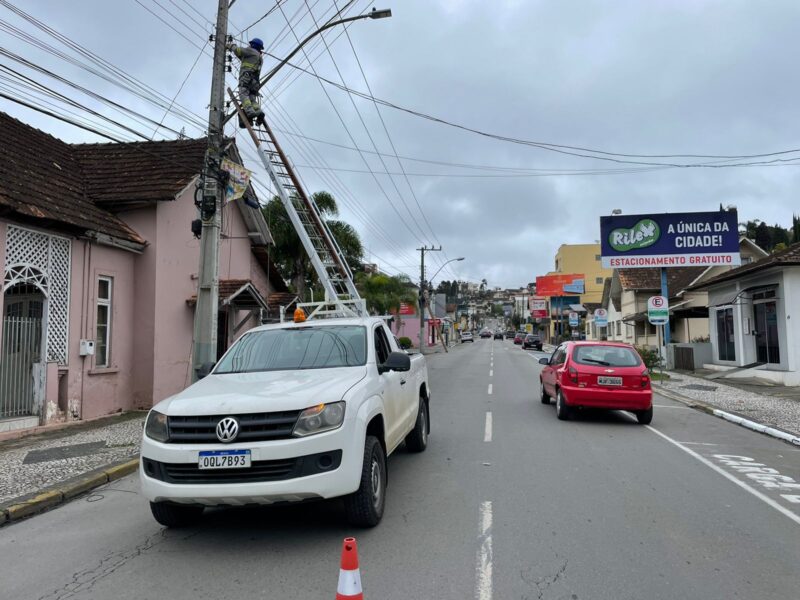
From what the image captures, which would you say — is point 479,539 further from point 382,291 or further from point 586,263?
point 586,263

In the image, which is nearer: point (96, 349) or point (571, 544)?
point (571, 544)

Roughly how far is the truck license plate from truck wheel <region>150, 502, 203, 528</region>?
0.72 metres

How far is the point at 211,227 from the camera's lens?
1027 centimetres

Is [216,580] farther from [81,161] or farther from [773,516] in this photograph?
[81,161]

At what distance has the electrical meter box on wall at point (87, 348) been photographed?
37.5ft

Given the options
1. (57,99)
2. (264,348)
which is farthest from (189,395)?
(57,99)

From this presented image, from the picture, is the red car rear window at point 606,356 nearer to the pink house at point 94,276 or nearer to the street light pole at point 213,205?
the street light pole at point 213,205

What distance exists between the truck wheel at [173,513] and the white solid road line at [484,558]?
2.42 m

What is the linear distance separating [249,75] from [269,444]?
30.3 feet

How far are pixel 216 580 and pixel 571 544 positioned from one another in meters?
2.71

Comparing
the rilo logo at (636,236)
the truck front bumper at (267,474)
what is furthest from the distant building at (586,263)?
the truck front bumper at (267,474)

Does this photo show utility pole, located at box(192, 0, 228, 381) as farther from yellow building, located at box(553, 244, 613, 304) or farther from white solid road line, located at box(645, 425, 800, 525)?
yellow building, located at box(553, 244, 613, 304)

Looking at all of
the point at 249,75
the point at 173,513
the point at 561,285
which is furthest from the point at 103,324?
the point at 561,285

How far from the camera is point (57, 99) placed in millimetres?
9109
